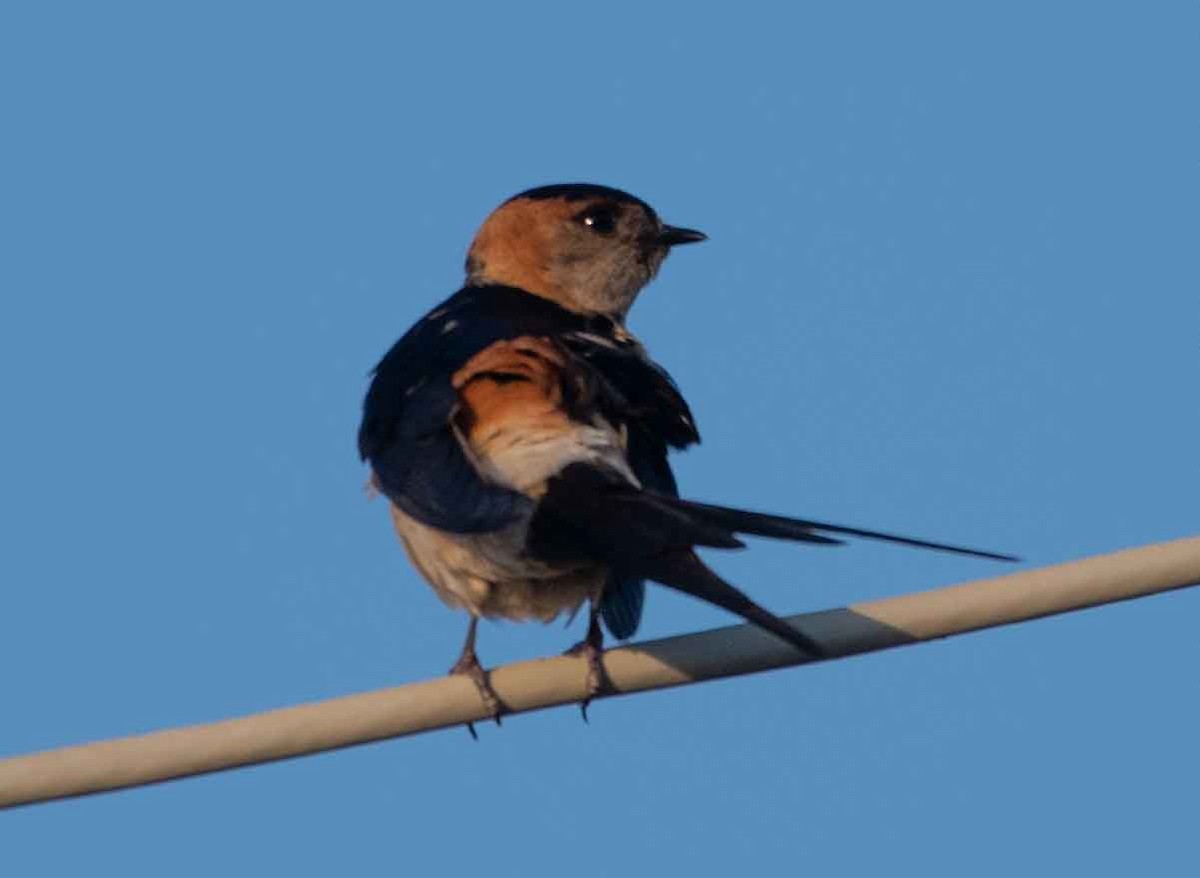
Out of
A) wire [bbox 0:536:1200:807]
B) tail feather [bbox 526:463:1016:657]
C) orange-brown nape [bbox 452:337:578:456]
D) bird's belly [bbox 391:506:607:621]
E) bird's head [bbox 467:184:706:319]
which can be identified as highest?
bird's head [bbox 467:184:706:319]

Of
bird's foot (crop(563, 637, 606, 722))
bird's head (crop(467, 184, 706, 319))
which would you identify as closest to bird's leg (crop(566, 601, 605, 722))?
bird's foot (crop(563, 637, 606, 722))

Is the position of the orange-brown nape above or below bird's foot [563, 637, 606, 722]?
above

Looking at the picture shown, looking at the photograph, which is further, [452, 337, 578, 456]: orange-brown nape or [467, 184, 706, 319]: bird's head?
[467, 184, 706, 319]: bird's head

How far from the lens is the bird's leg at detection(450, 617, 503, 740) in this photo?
166 inches

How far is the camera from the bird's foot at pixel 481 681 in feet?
13.7

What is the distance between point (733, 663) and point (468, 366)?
1189 millimetres

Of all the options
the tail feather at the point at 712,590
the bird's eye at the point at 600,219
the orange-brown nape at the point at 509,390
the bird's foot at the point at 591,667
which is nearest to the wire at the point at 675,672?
the tail feather at the point at 712,590

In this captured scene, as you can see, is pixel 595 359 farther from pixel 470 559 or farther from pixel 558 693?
pixel 558 693

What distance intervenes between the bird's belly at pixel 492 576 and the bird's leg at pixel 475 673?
80mm

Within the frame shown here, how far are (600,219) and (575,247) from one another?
4.4 inches

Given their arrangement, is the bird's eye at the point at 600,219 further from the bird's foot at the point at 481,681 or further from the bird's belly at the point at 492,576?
the bird's foot at the point at 481,681

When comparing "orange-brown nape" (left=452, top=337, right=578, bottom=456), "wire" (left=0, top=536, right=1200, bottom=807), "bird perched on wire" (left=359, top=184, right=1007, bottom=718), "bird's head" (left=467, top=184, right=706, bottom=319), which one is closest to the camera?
"wire" (left=0, top=536, right=1200, bottom=807)

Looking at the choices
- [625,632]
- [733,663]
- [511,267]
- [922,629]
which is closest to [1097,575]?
[922,629]

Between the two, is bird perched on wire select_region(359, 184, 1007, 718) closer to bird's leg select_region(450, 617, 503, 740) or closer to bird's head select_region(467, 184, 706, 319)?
bird's leg select_region(450, 617, 503, 740)
